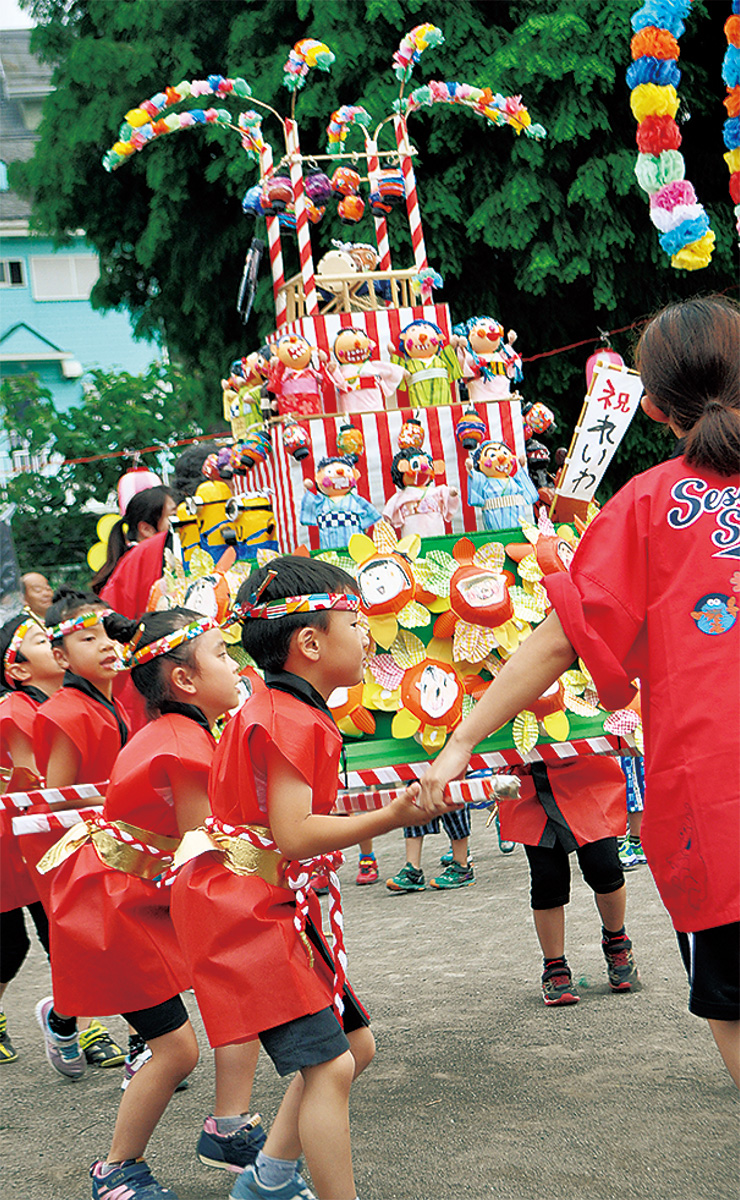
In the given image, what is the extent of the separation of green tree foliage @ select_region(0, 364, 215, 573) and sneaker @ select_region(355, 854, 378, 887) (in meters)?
7.02

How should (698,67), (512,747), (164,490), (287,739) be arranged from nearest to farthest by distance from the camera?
1. (287,739)
2. (512,747)
3. (164,490)
4. (698,67)

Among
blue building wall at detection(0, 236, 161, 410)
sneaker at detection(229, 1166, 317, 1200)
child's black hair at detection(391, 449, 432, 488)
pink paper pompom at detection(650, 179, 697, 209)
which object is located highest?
blue building wall at detection(0, 236, 161, 410)

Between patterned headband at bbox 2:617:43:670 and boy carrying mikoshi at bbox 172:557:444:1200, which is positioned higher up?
patterned headband at bbox 2:617:43:670

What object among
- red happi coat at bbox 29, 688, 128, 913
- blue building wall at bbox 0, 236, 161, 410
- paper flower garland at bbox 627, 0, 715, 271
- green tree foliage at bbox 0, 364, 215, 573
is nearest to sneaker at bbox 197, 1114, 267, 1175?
red happi coat at bbox 29, 688, 128, 913

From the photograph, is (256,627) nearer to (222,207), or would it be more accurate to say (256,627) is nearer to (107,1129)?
(107,1129)

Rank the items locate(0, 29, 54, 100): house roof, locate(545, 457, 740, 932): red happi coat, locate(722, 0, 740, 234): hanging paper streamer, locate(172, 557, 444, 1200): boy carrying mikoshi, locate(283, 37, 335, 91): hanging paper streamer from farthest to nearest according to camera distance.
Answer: locate(0, 29, 54, 100): house roof < locate(283, 37, 335, 91): hanging paper streamer < locate(722, 0, 740, 234): hanging paper streamer < locate(172, 557, 444, 1200): boy carrying mikoshi < locate(545, 457, 740, 932): red happi coat

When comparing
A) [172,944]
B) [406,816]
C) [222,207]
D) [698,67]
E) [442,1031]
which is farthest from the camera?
[222,207]

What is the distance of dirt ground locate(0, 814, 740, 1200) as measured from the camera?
277 cm

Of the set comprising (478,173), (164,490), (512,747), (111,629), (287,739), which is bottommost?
(512,747)

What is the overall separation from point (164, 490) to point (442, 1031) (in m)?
3.39

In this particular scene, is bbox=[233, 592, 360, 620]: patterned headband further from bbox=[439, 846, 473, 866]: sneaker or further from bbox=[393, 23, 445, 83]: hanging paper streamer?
bbox=[393, 23, 445, 83]: hanging paper streamer

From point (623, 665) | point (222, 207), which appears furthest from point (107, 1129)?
point (222, 207)

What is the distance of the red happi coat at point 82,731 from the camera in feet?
12.3

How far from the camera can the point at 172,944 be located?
2.99 metres
